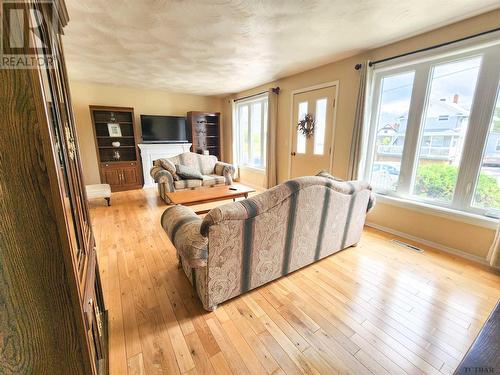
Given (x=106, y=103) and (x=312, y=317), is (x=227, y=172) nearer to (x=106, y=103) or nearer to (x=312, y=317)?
(x=106, y=103)

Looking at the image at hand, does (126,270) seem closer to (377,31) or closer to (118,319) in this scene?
(118,319)

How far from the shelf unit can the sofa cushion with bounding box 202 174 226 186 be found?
1.79 meters

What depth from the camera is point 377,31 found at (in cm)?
234

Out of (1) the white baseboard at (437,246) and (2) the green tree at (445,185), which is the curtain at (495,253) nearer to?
(1) the white baseboard at (437,246)

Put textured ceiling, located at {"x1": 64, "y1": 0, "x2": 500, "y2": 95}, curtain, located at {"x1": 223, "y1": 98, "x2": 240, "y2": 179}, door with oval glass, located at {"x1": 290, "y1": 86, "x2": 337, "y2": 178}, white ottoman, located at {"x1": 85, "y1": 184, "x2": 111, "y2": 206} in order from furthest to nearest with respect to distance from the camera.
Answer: curtain, located at {"x1": 223, "y1": 98, "x2": 240, "y2": 179} → white ottoman, located at {"x1": 85, "y1": 184, "x2": 111, "y2": 206} → door with oval glass, located at {"x1": 290, "y1": 86, "x2": 337, "y2": 178} → textured ceiling, located at {"x1": 64, "y1": 0, "x2": 500, "y2": 95}

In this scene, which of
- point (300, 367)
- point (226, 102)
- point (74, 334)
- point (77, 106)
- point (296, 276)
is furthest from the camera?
point (226, 102)

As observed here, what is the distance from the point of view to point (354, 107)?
122 inches

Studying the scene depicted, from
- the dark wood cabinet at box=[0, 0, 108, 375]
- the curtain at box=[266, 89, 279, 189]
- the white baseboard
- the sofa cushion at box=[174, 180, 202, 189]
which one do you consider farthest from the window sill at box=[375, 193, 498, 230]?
the dark wood cabinet at box=[0, 0, 108, 375]

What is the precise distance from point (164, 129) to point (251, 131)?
85.2 inches

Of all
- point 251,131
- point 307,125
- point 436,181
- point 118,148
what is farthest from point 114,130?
point 436,181

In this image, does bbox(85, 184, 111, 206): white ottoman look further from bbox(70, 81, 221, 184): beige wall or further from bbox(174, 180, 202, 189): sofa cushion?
bbox(70, 81, 221, 184): beige wall

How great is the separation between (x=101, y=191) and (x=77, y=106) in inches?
86.6

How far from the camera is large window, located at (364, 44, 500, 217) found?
83.2 inches

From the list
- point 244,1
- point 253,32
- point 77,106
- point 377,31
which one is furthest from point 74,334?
point 77,106
